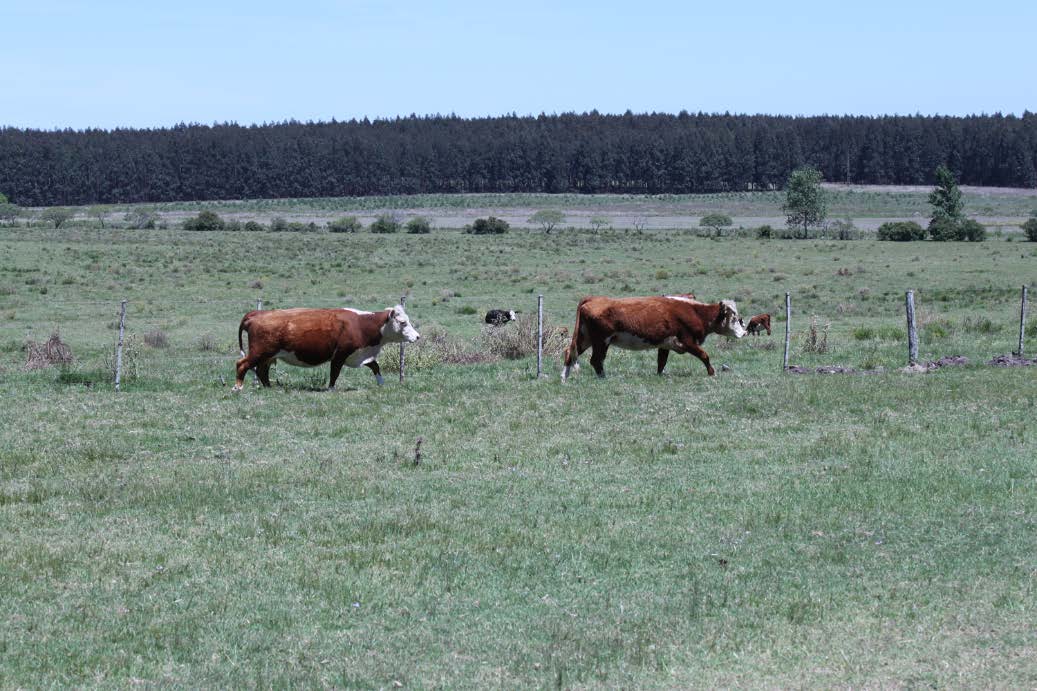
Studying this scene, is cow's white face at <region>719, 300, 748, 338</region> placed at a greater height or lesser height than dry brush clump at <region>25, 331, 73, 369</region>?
greater

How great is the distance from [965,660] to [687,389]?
38.5ft

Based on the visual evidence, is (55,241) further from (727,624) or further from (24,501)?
(727,624)

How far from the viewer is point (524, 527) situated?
11.1 m

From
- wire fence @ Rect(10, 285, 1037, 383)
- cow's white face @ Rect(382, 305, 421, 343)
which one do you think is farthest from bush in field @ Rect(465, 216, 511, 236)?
cow's white face @ Rect(382, 305, 421, 343)

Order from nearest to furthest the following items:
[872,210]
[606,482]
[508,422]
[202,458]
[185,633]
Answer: [185,633]
[606,482]
[202,458]
[508,422]
[872,210]

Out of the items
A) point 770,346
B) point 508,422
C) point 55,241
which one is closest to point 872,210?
point 55,241

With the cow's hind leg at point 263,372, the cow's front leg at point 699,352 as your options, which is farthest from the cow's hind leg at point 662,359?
the cow's hind leg at point 263,372

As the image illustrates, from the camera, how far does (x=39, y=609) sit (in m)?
8.71

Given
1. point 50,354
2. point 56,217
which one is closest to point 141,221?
point 56,217

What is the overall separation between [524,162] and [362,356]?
170 m

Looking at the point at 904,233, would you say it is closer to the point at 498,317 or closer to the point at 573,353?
the point at 498,317

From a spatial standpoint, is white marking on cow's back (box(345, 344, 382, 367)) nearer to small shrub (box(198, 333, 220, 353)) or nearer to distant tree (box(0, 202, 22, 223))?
small shrub (box(198, 333, 220, 353))

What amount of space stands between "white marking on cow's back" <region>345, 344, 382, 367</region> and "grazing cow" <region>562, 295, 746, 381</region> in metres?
3.25

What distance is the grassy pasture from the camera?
25.7 feet
